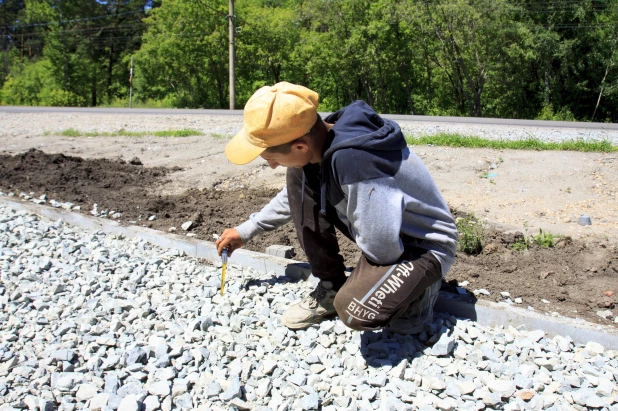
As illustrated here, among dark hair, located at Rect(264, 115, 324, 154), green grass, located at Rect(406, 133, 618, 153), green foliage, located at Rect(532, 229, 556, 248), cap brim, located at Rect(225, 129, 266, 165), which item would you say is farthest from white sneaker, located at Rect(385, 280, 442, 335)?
green grass, located at Rect(406, 133, 618, 153)

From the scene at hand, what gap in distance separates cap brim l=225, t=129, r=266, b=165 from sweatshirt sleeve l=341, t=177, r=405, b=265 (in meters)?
0.46

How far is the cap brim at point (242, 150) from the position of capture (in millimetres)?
2564

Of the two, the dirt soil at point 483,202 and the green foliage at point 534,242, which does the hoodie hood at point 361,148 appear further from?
the green foliage at point 534,242

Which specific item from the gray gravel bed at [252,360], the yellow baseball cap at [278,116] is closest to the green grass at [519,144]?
the gray gravel bed at [252,360]

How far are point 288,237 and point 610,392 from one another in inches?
113

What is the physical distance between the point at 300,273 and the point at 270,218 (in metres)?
0.60

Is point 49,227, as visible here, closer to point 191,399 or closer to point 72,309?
point 72,309

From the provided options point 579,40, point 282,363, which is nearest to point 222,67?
point 579,40

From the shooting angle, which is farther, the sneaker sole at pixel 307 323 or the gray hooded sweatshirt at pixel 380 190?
the sneaker sole at pixel 307 323

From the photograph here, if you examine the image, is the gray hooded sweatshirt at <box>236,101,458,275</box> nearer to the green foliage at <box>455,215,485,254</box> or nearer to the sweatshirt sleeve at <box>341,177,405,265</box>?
the sweatshirt sleeve at <box>341,177,405,265</box>

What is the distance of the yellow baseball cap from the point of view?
7.93 ft

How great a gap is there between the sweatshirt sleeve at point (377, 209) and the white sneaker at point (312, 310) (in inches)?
29.3

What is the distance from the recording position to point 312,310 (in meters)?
3.13

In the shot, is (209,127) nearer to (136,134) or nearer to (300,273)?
(136,134)
